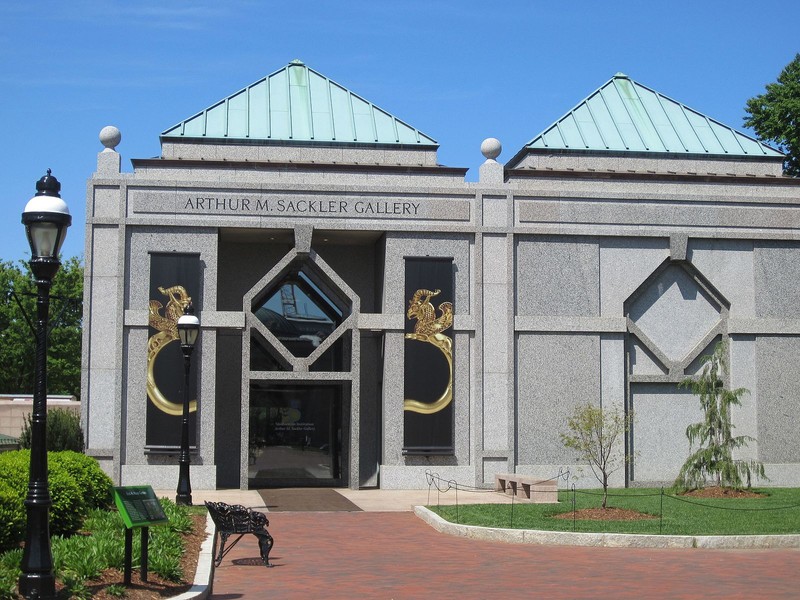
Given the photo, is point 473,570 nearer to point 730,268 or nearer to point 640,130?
point 730,268

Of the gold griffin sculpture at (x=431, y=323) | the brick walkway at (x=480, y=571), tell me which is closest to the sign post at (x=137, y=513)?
the brick walkway at (x=480, y=571)

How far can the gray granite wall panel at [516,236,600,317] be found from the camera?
31.6m

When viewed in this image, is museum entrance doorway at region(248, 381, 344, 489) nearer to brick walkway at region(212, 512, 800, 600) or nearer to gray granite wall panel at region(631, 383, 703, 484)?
gray granite wall panel at region(631, 383, 703, 484)

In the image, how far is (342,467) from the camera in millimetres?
32500

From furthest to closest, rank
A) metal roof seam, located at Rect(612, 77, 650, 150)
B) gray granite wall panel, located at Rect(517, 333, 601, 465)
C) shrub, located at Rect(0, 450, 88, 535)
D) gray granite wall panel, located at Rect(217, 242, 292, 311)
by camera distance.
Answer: metal roof seam, located at Rect(612, 77, 650, 150)
gray granite wall panel, located at Rect(217, 242, 292, 311)
gray granite wall panel, located at Rect(517, 333, 601, 465)
shrub, located at Rect(0, 450, 88, 535)

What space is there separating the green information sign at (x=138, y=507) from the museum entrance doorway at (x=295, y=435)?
1827 centimetres

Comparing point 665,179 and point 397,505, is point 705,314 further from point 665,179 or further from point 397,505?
point 397,505

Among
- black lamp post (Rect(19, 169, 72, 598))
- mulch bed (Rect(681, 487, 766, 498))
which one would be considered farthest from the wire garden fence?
black lamp post (Rect(19, 169, 72, 598))

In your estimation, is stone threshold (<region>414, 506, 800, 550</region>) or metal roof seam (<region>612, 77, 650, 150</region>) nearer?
stone threshold (<region>414, 506, 800, 550</region>)

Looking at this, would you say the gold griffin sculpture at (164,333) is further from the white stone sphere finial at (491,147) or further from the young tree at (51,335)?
the young tree at (51,335)

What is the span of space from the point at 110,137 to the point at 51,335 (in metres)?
41.7

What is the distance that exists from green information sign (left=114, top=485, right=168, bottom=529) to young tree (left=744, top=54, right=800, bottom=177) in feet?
125

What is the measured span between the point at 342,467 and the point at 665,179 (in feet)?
41.4

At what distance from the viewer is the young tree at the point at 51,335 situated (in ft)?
230
